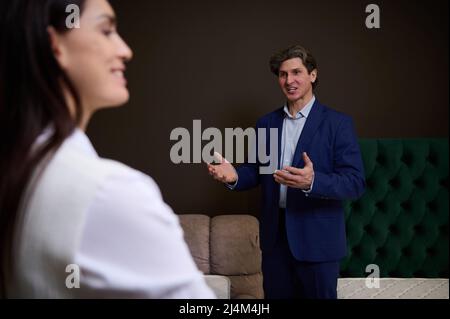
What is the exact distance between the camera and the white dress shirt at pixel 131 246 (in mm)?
458

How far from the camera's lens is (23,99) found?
1.74ft

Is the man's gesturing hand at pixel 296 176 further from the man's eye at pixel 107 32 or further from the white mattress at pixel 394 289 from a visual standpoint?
the man's eye at pixel 107 32

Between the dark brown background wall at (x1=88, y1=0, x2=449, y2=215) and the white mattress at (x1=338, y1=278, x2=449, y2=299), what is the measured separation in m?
0.66

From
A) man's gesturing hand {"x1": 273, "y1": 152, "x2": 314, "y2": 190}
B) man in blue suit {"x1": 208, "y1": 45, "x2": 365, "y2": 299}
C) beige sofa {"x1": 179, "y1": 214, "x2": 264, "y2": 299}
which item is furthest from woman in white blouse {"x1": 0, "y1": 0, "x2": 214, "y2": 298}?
beige sofa {"x1": 179, "y1": 214, "x2": 264, "y2": 299}

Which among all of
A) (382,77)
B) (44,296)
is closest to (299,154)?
(382,77)

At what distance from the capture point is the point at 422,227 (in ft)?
8.68

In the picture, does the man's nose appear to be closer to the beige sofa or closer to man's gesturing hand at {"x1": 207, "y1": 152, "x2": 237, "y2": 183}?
man's gesturing hand at {"x1": 207, "y1": 152, "x2": 237, "y2": 183}

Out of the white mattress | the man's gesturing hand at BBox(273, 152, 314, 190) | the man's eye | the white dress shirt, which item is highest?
the man's eye

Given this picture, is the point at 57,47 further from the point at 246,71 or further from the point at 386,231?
the point at 386,231

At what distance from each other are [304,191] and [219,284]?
2.83 feet

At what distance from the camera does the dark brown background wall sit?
274cm

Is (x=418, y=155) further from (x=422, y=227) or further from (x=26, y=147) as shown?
(x=26, y=147)

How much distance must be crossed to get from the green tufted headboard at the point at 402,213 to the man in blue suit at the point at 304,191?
2.09ft

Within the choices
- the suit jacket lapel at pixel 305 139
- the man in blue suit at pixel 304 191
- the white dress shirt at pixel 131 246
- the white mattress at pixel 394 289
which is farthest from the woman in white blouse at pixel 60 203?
the white mattress at pixel 394 289
